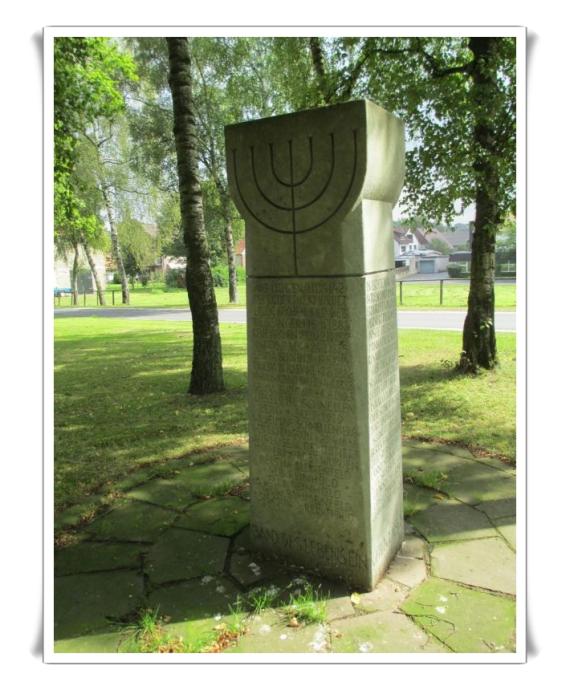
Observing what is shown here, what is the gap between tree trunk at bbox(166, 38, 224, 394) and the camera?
21.8 ft

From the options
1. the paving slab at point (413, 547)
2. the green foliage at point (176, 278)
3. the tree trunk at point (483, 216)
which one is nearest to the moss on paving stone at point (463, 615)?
the paving slab at point (413, 547)

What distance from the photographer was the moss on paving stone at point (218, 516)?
3.62 metres

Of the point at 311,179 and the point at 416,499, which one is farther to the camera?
the point at 416,499

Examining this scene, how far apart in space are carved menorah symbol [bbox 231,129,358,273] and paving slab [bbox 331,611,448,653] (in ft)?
5.99

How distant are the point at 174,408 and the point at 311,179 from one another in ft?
15.8

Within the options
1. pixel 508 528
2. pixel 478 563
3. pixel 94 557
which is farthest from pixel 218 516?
pixel 508 528

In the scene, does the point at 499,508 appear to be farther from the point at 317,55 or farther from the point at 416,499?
the point at 317,55

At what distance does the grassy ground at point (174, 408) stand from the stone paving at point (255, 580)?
79 centimetres

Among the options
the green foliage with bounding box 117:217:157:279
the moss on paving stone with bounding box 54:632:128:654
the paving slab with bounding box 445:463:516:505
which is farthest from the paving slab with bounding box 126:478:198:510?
the green foliage with bounding box 117:217:157:279

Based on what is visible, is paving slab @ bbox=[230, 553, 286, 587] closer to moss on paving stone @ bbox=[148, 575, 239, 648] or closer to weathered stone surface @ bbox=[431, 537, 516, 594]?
moss on paving stone @ bbox=[148, 575, 239, 648]

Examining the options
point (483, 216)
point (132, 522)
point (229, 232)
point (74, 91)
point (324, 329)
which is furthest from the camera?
point (229, 232)

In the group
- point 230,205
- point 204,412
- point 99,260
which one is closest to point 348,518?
point 204,412

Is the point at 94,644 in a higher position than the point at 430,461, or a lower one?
lower

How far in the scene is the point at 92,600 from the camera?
2.89 meters
